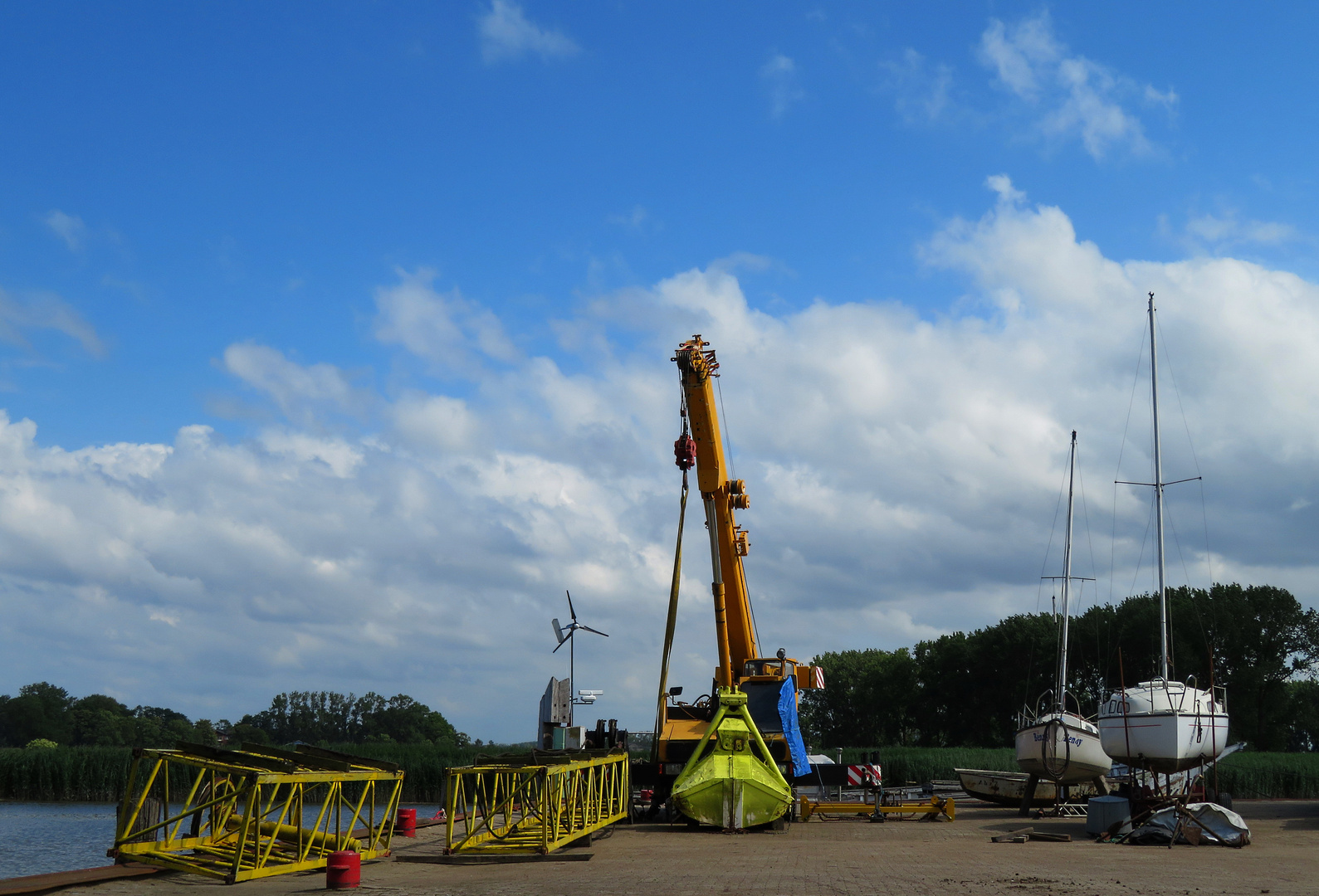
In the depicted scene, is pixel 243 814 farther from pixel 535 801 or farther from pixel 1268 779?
pixel 1268 779

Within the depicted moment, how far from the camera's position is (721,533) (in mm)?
25062

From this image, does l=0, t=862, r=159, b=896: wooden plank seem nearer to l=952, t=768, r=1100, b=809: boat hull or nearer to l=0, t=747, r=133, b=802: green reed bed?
l=952, t=768, r=1100, b=809: boat hull

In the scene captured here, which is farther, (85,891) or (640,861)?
(640,861)

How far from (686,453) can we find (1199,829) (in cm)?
1268

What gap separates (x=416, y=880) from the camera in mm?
13609

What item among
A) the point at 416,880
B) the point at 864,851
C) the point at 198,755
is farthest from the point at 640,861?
the point at 198,755

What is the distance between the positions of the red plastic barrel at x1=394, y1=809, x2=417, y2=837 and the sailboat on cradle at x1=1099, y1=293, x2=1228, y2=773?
16672 mm

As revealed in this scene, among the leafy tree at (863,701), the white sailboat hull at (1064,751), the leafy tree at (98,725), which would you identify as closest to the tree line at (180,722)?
the leafy tree at (98,725)

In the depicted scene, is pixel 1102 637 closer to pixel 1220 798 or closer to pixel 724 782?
pixel 1220 798

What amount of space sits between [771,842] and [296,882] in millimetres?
8480

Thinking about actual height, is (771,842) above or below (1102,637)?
below

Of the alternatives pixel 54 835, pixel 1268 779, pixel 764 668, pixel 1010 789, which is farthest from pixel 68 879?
pixel 1268 779

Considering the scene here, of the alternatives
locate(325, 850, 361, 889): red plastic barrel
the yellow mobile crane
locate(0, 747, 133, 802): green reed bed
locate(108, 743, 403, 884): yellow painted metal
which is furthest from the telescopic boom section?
locate(0, 747, 133, 802): green reed bed

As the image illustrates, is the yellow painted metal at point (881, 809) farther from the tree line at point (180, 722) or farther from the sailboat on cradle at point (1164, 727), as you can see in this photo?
the tree line at point (180, 722)
